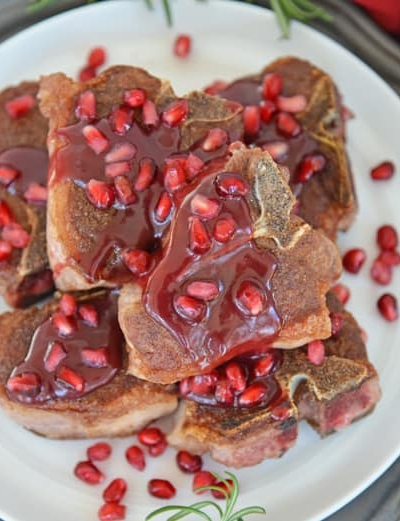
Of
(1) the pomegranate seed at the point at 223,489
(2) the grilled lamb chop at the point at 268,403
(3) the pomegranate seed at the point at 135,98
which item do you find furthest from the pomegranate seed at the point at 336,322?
(3) the pomegranate seed at the point at 135,98

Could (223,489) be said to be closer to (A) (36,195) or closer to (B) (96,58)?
(A) (36,195)

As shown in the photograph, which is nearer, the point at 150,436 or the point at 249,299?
the point at 249,299

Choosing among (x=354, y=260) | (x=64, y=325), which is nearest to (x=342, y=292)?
(x=354, y=260)

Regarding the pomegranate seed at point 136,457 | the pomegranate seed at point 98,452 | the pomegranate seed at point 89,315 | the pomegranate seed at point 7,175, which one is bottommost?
the pomegranate seed at point 136,457

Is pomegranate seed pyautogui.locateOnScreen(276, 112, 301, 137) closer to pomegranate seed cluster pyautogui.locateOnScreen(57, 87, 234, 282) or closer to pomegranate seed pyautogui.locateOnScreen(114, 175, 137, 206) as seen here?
pomegranate seed cluster pyautogui.locateOnScreen(57, 87, 234, 282)

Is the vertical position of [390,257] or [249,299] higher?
[249,299]

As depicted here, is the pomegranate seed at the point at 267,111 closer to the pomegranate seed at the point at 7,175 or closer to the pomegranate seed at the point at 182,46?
the pomegranate seed at the point at 182,46

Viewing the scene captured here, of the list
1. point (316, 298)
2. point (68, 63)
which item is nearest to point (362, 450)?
point (316, 298)
